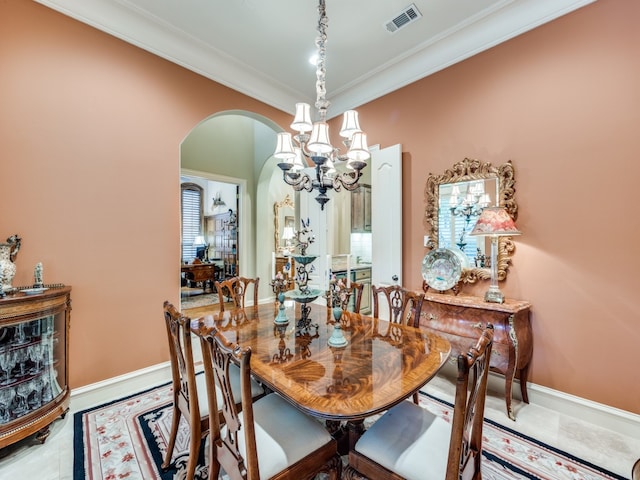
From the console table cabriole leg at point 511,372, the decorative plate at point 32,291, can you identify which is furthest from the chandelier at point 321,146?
the decorative plate at point 32,291

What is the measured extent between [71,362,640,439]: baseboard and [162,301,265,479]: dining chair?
115cm

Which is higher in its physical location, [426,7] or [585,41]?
[426,7]

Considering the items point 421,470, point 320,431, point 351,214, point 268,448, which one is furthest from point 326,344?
point 351,214

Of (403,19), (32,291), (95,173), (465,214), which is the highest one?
(403,19)

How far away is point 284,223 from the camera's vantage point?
661cm

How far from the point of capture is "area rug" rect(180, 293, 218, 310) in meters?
6.05

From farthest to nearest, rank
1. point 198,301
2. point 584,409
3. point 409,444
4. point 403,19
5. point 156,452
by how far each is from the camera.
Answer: point 198,301 → point 403,19 → point 584,409 → point 156,452 → point 409,444

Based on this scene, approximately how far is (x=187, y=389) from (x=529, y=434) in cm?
231

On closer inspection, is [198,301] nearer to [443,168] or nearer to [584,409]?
[443,168]

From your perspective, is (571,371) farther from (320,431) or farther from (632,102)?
(320,431)

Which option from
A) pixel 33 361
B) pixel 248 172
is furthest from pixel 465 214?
pixel 248 172

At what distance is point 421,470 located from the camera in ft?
3.71

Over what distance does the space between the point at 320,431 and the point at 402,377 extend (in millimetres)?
467

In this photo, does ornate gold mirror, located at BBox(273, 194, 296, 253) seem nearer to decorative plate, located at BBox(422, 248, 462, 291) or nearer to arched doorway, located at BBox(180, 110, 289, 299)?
arched doorway, located at BBox(180, 110, 289, 299)
